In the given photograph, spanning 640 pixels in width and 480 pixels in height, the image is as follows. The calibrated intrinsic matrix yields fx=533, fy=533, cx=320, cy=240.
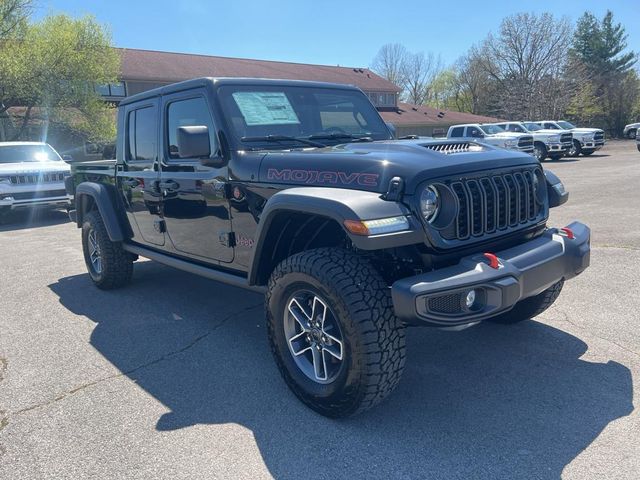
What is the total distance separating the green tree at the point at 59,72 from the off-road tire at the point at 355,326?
802 inches

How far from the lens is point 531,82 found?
155 ft

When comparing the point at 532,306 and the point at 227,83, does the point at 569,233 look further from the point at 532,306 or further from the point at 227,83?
the point at 227,83

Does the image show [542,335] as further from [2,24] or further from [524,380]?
[2,24]

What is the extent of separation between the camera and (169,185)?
14.3 ft

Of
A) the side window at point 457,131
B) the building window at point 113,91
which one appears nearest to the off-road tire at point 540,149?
the side window at point 457,131

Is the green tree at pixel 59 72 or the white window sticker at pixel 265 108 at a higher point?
the green tree at pixel 59 72

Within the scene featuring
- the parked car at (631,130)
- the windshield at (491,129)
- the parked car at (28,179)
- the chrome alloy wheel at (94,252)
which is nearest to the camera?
the chrome alloy wheel at (94,252)

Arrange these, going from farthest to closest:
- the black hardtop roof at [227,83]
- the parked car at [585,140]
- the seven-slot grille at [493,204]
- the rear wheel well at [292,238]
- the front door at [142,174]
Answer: the parked car at [585,140], the front door at [142,174], the black hardtop roof at [227,83], the rear wheel well at [292,238], the seven-slot grille at [493,204]

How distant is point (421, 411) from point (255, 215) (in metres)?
1.60

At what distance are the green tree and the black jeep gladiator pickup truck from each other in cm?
1838

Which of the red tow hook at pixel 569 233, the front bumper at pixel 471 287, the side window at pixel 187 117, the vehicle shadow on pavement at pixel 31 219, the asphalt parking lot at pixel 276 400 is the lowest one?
the vehicle shadow on pavement at pixel 31 219

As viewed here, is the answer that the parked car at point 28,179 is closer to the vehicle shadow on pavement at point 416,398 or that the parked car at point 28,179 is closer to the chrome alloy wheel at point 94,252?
the chrome alloy wheel at point 94,252

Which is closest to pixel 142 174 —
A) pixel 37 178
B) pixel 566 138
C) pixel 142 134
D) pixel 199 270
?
pixel 142 134

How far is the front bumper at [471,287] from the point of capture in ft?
8.30
